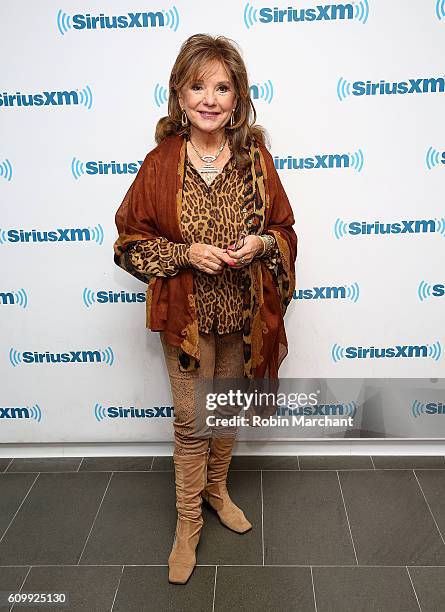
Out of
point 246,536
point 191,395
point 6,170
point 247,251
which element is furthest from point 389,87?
point 246,536

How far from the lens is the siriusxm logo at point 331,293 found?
2.80m

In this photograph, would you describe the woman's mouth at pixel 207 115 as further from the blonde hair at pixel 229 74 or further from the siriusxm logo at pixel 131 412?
the siriusxm logo at pixel 131 412

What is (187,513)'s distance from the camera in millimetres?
2418

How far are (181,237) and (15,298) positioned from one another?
106 cm

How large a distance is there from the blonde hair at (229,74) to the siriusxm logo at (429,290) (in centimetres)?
100

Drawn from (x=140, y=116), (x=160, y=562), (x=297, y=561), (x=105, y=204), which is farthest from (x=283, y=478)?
(x=140, y=116)

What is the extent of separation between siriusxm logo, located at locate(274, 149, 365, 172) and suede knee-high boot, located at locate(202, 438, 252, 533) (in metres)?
1.09

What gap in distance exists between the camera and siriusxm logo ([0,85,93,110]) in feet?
8.42

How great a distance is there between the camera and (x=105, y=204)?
270 cm

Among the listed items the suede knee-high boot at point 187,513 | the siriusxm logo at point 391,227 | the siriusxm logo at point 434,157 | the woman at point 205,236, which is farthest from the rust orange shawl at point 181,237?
the siriusxm logo at point 434,157

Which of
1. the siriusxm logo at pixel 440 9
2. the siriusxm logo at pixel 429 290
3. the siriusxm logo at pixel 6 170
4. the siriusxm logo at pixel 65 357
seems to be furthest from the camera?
the siriusxm logo at pixel 65 357

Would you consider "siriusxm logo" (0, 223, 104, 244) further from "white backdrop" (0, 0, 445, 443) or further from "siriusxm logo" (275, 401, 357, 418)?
"siriusxm logo" (275, 401, 357, 418)

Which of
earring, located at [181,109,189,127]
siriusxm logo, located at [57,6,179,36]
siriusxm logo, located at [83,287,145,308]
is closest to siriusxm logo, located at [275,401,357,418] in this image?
siriusxm logo, located at [83,287,145,308]

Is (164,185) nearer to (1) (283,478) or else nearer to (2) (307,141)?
(2) (307,141)
